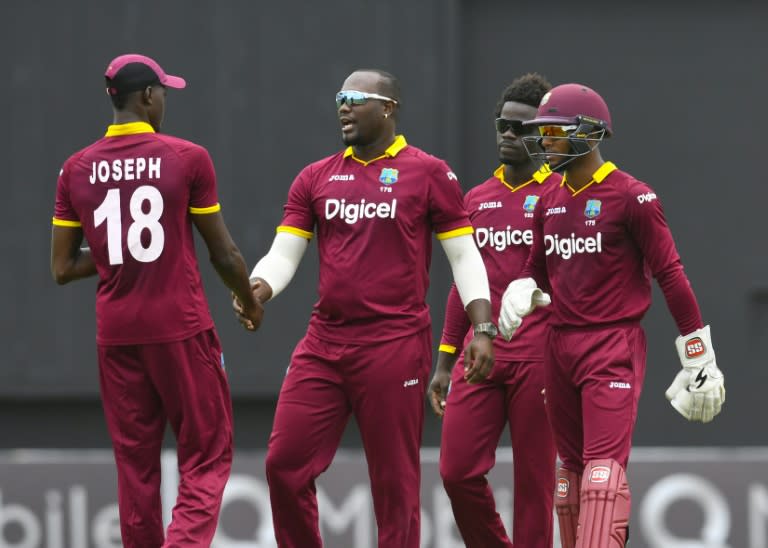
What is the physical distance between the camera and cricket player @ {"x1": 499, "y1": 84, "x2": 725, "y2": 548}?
6277 millimetres

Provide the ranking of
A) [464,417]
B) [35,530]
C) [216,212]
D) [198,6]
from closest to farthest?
[216,212] → [464,417] → [35,530] → [198,6]

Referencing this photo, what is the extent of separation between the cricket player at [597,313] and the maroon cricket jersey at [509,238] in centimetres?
39

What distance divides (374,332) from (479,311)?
451mm

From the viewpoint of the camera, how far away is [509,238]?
721 cm

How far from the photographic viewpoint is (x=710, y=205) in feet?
39.9

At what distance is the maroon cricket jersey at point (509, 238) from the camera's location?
23.4 ft

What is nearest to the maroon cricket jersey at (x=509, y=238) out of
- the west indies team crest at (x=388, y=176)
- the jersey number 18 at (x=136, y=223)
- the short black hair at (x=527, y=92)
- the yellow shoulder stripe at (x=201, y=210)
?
the short black hair at (x=527, y=92)

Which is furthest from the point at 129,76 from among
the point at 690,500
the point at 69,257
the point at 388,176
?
the point at 690,500

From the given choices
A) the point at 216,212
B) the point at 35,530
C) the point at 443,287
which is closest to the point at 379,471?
the point at 216,212

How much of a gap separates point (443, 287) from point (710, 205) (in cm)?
215

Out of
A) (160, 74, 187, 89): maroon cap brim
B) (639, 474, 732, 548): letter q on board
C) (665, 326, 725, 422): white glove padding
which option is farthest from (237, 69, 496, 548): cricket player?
(639, 474, 732, 548): letter q on board

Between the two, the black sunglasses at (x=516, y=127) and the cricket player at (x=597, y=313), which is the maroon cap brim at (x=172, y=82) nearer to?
the cricket player at (x=597, y=313)

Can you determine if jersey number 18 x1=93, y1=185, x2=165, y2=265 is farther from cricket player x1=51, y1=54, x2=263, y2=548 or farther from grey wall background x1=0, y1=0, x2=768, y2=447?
grey wall background x1=0, y1=0, x2=768, y2=447

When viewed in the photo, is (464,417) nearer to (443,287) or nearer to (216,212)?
(216,212)
